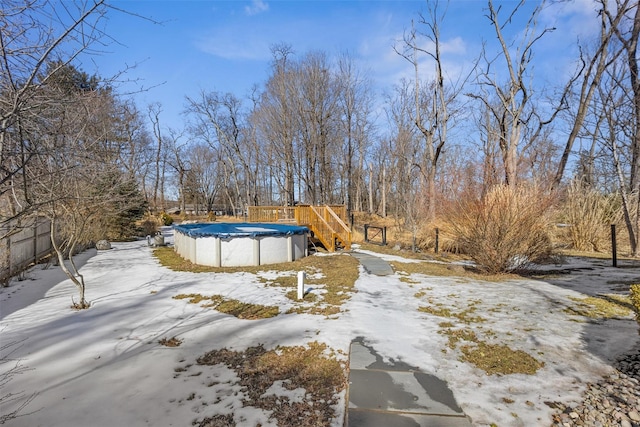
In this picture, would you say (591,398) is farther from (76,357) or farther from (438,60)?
(438,60)

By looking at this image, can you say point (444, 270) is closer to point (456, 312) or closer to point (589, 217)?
point (456, 312)

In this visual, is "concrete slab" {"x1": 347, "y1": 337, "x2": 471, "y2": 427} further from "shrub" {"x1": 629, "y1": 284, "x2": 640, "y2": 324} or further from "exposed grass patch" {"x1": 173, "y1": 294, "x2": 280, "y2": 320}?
"exposed grass patch" {"x1": 173, "y1": 294, "x2": 280, "y2": 320}

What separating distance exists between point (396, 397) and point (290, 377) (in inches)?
44.7

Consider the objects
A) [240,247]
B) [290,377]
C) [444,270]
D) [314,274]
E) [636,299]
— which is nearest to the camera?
[636,299]

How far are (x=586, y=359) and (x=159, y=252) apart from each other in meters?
13.8

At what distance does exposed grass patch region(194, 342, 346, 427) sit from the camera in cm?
273

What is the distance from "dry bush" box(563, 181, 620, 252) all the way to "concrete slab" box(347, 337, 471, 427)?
13095 millimetres

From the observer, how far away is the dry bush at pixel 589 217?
12.2m

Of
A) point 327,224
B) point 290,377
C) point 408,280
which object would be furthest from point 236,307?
point 327,224

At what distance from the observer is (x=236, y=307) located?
231 inches

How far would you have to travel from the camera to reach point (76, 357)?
3879mm

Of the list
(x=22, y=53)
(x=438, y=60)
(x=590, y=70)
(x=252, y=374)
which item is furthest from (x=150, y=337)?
(x=590, y=70)

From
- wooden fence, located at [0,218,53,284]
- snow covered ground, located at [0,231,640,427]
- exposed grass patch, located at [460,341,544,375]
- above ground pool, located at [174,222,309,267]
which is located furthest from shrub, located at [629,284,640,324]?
wooden fence, located at [0,218,53,284]

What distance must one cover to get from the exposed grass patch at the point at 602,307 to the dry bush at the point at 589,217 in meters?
8.18
